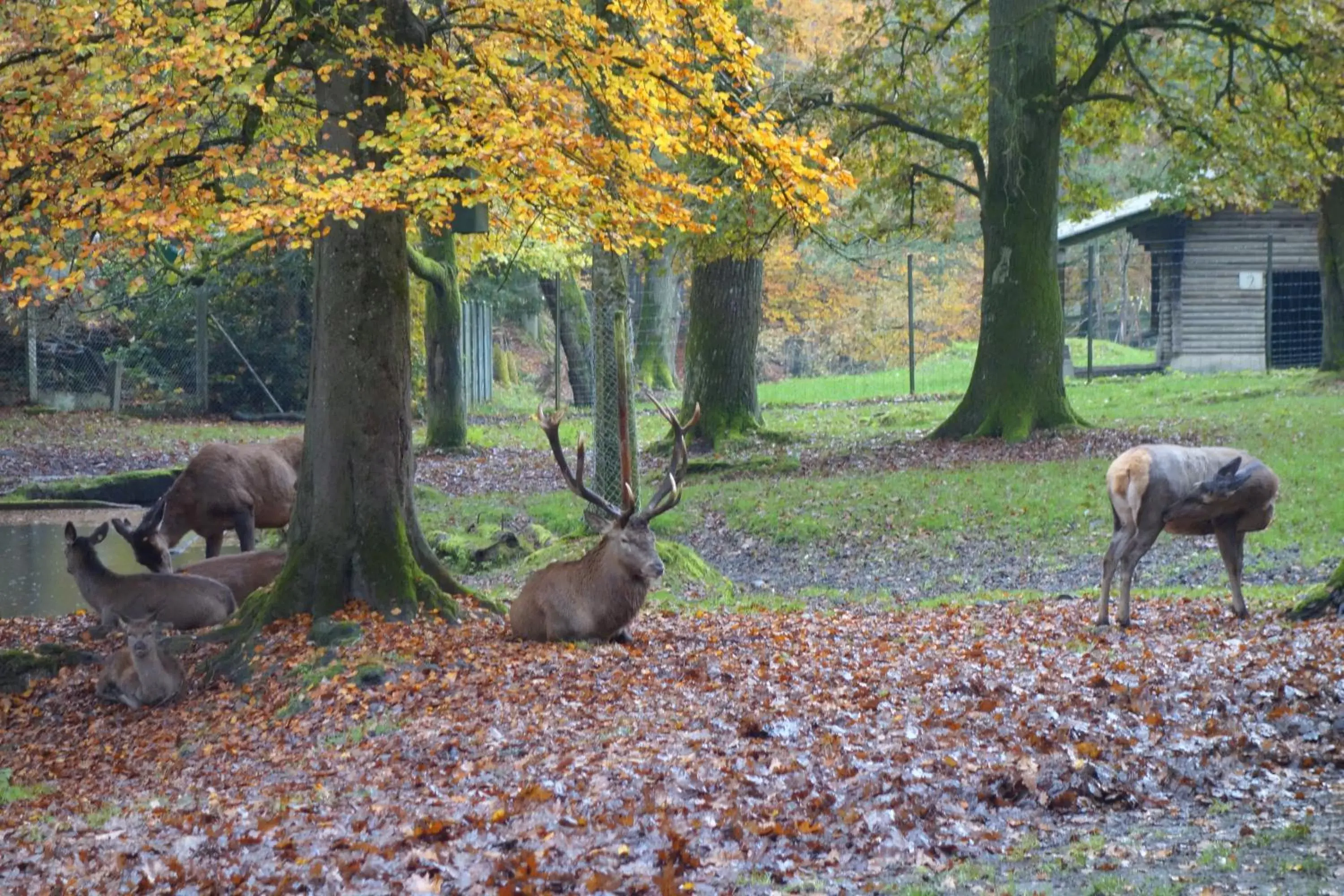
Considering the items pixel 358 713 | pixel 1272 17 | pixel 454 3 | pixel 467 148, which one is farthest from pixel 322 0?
pixel 1272 17

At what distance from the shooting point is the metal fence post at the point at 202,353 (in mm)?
32312

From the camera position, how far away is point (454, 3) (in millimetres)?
12359

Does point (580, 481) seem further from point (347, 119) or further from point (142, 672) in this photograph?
point (142, 672)

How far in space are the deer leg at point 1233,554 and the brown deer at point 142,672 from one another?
25.8 ft

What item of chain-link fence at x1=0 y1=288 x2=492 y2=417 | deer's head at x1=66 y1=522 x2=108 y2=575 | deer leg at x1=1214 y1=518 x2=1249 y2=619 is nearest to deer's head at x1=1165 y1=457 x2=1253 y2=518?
deer leg at x1=1214 y1=518 x2=1249 y2=619

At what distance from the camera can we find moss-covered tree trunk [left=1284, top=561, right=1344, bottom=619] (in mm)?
10312

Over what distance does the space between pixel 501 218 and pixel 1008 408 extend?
854 cm

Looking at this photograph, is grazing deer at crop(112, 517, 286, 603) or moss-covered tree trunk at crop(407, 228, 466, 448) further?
moss-covered tree trunk at crop(407, 228, 466, 448)

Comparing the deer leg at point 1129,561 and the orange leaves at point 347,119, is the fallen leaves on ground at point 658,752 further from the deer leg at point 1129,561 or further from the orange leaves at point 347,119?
the orange leaves at point 347,119

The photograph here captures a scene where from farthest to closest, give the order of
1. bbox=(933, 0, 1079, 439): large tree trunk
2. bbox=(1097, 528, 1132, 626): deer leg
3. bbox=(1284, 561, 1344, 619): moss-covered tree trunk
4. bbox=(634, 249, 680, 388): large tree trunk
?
bbox=(634, 249, 680, 388): large tree trunk, bbox=(933, 0, 1079, 439): large tree trunk, bbox=(1097, 528, 1132, 626): deer leg, bbox=(1284, 561, 1344, 619): moss-covered tree trunk

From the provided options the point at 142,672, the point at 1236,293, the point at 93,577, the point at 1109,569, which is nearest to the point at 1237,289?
the point at 1236,293

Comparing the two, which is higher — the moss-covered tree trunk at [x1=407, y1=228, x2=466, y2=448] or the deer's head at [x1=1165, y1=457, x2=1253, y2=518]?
the moss-covered tree trunk at [x1=407, y1=228, x2=466, y2=448]

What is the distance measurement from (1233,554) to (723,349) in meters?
12.0

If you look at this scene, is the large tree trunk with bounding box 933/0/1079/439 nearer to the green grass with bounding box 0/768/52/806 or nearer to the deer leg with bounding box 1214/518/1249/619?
the deer leg with bounding box 1214/518/1249/619
